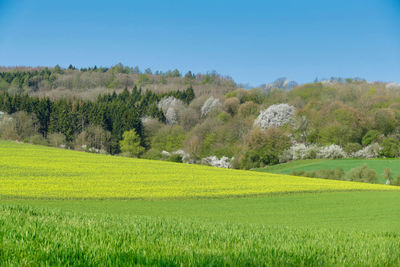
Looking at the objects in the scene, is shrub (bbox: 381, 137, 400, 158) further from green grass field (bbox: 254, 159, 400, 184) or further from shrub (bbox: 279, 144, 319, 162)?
shrub (bbox: 279, 144, 319, 162)

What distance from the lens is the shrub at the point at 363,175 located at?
180 ft

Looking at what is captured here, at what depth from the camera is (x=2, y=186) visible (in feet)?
90.8

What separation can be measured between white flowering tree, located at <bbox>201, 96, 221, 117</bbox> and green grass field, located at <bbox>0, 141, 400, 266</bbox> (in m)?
74.9

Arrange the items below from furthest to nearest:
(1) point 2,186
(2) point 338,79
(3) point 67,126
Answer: (2) point 338,79 < (3) point 67,126 < (1) point 2,186

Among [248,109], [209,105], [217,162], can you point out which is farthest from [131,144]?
[248,109]

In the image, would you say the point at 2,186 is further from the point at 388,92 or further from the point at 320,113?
the point at 388,92

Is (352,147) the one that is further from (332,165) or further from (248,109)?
(248,109)

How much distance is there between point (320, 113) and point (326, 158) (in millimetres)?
12299

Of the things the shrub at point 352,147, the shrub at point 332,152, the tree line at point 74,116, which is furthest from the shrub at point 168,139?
the shrub at point 352,147

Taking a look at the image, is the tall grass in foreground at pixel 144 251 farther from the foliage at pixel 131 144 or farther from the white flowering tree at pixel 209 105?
the white flowering tree at pixel 209 105

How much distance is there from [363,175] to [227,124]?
154 feet

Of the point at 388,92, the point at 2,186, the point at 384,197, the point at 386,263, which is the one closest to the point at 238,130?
the point at 388,92

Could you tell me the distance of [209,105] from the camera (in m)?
124

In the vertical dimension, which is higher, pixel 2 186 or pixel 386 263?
pixel 386 263
